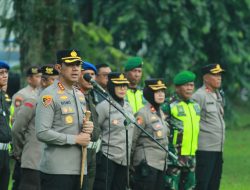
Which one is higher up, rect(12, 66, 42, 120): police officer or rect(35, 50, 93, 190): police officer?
rect(12, 66, 42, 120): police officer

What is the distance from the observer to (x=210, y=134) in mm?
15578

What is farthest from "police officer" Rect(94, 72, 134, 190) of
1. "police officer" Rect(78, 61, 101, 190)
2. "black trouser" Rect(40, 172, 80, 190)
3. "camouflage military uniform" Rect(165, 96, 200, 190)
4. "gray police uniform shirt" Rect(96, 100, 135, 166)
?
"black trouser" Rect(40, 172, 80, 190)

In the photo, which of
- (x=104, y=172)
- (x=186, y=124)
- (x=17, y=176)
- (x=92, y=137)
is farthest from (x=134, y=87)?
(x=92, y=137)

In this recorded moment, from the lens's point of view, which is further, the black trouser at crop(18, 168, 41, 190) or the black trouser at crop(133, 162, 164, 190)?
the black trouser at crop(133, 162, 164, 190)

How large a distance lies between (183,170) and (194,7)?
15126 mm

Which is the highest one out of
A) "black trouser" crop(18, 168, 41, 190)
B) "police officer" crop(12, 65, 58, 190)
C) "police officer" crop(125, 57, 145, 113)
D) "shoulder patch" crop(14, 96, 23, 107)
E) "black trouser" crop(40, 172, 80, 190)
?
"police officer" crop(125, 57, 145, 113)

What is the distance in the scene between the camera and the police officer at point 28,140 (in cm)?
1349

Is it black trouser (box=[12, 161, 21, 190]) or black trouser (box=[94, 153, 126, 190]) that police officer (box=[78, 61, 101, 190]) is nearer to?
black trouser (box=[94, 153, 126, 190])

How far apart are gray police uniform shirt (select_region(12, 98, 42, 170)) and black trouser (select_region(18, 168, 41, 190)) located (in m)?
0.08

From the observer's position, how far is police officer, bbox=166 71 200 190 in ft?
48.4

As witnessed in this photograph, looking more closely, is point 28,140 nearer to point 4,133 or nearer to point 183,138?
point 4,133

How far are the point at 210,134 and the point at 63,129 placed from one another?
513 centimetres

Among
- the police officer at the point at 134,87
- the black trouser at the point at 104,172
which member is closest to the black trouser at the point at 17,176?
the black trouser at the point at 104,172

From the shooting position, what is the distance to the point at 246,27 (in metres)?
31.7
